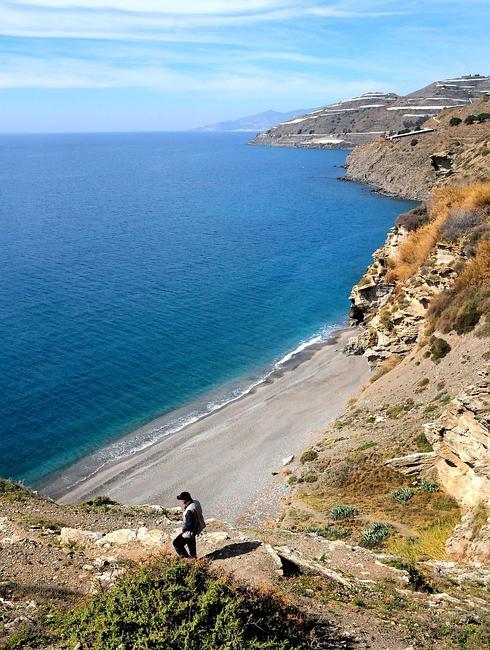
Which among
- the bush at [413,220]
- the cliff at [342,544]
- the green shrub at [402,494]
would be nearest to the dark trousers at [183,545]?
the cliff at [342,544]

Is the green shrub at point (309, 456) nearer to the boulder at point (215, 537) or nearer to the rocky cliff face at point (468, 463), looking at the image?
the rocky cliff face at point (468, 463)

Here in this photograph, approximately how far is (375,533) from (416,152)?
14301 centimetres

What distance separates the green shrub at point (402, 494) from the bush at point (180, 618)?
12.7m

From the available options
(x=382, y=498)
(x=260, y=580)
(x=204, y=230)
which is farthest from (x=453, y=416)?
(x=204, y=230)

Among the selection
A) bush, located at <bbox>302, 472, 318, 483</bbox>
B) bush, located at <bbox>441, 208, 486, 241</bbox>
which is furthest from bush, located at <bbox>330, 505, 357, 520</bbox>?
bush, located at <bbox>441, 208, 486, 241</bbox>

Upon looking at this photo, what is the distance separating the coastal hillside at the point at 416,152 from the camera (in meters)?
110

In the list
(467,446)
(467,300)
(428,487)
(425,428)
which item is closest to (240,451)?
(425,428)

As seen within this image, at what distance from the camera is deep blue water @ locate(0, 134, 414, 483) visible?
43.1m

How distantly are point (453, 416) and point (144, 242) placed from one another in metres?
78.0

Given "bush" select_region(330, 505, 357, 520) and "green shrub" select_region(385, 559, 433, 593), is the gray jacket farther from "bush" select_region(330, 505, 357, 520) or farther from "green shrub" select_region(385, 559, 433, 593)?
"bush" select_region(330, 505, 357, 520)

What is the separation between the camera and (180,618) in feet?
32.3

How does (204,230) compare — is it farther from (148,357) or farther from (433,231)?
(433,231)

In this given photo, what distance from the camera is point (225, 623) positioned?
384 inches

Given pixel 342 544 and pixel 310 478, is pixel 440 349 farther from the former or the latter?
pixel 342 544
